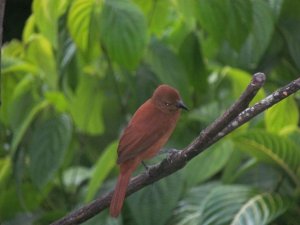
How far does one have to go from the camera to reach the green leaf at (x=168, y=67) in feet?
9.16

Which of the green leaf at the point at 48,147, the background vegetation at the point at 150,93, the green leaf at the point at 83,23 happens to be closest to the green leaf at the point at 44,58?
the background vegetation at the point at 150,93

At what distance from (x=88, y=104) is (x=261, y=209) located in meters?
0.84

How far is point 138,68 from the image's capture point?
2.89 m

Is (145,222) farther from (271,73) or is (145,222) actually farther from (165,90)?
(271,73)

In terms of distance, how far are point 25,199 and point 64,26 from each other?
641 mm

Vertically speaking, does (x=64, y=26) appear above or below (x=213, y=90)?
above

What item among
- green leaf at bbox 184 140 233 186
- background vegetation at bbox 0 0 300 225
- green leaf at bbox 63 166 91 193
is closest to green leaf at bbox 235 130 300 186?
background vegetation at bbox 0 0 300 225

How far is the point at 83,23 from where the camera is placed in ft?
8.75

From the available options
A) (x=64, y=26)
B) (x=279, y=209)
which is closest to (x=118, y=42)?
(x=64, y=26)

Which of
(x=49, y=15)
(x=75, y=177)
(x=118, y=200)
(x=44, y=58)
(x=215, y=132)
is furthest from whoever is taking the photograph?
(x=75, y=177)

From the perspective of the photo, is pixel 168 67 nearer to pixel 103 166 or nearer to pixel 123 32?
pixel 123 32

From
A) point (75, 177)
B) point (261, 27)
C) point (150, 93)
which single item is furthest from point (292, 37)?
point (75, 177)

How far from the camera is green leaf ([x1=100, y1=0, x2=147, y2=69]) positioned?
8.41ft

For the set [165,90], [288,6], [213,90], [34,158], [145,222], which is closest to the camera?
[165,90]
